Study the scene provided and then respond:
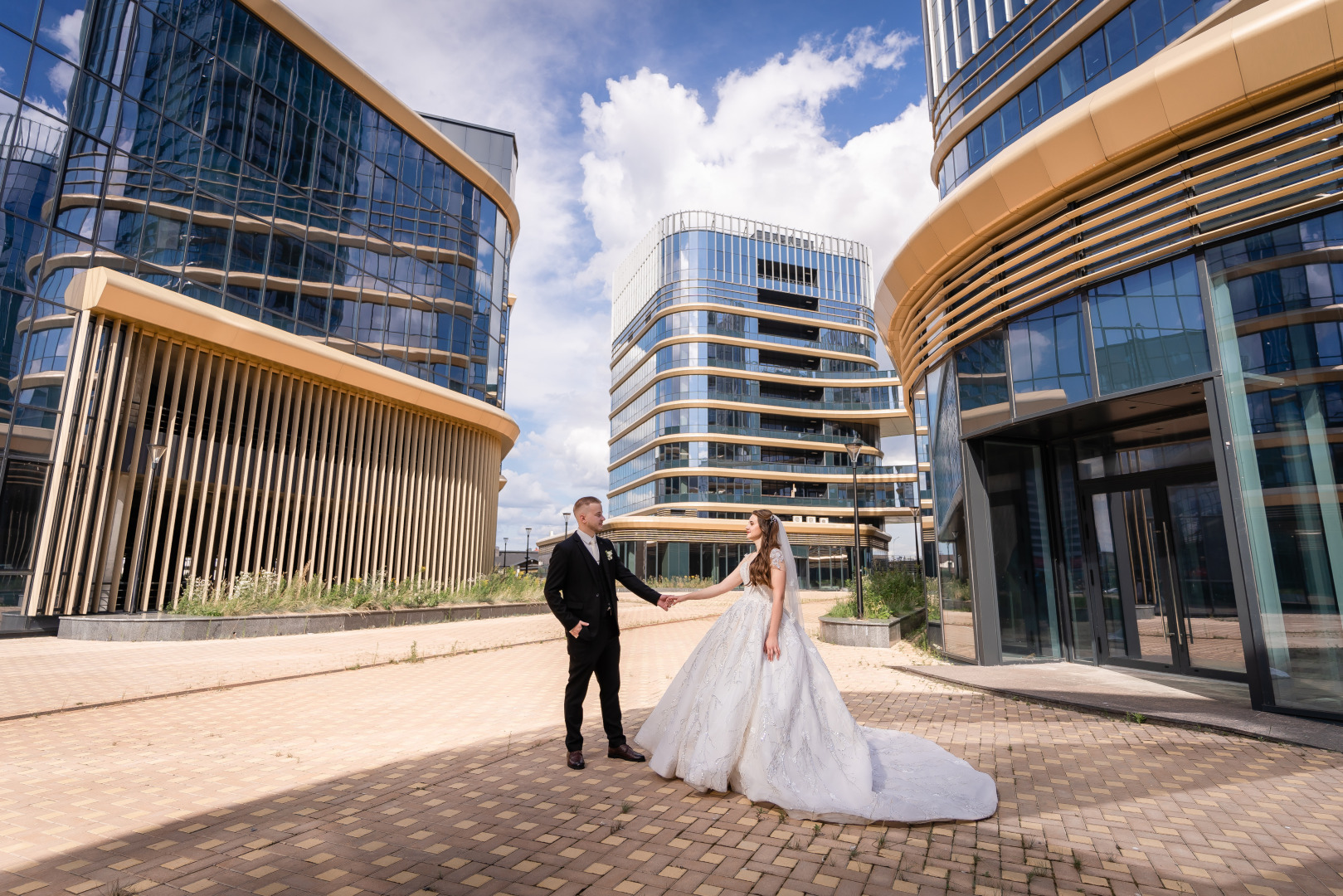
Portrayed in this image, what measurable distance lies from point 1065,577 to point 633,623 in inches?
432

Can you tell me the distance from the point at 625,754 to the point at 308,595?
13428 millimetres

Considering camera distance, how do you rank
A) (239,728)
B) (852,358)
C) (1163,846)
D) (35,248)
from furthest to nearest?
(852,358) < (35,248) < (239,728) < (1163,846)

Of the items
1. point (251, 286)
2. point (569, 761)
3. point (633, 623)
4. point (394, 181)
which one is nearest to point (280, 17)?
point (394, 181)

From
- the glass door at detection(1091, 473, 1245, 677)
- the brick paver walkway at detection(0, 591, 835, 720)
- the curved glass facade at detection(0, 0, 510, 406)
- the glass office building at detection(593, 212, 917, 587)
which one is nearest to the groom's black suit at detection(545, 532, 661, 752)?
the brick paver walkway at detection(0, 591, 835, 720)

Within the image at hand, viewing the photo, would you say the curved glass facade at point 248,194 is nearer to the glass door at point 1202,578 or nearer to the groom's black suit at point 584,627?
the groom's black suit at point 584,627

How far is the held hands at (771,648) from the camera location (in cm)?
491

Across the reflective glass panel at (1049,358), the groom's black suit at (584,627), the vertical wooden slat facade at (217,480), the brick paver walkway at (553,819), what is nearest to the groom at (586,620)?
the groom's black suit at (584,627)

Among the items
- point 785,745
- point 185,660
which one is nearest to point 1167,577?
point 785,745

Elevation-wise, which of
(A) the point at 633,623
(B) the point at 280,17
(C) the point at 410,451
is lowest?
(A) the point at 633,623

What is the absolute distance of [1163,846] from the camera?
3.77 meters

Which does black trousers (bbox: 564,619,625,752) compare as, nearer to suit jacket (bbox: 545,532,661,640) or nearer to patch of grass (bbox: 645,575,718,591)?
suit jacket (bbox: 545,532,661,640)

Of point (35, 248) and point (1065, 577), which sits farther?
point (35, 248)

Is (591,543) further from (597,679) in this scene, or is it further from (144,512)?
(144,512)

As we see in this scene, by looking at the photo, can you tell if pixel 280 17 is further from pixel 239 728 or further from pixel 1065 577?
pixel 1065 577
